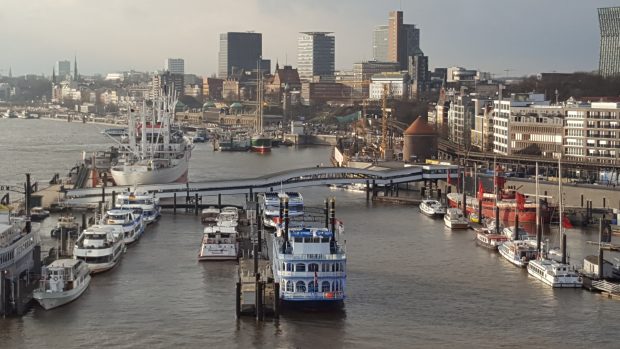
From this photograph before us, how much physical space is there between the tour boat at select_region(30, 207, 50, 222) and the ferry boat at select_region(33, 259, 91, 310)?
9.41 m

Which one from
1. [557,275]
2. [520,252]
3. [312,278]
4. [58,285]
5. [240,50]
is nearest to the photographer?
[312,278]

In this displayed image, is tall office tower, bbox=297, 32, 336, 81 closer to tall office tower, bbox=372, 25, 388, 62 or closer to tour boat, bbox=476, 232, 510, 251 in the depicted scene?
tall office tower, bbox=372, 25, 388, 62

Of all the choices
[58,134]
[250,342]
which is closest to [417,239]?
[250,342]

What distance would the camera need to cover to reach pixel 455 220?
27.8 metres

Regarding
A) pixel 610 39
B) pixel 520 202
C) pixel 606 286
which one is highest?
pixel 610 39

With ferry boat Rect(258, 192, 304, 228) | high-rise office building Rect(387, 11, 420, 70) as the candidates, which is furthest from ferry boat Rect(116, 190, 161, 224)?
high-rise office building Rect(387, 11, 420, 70)

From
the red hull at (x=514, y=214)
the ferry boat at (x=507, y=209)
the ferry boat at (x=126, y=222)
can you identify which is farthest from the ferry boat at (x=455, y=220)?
the ferry boat at (x=126, y=222)

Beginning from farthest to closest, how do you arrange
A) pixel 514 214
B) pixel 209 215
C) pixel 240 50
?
pixel 240 50 → pixel 209 215 → pixel 514 214

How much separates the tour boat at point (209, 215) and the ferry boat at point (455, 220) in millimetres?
5847

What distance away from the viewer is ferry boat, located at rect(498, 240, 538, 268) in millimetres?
22172

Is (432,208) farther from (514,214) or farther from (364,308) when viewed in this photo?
(364,308)

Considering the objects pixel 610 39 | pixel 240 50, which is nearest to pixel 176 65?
pixel 240 50

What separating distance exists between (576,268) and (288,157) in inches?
1473

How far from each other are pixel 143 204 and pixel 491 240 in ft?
29.8
